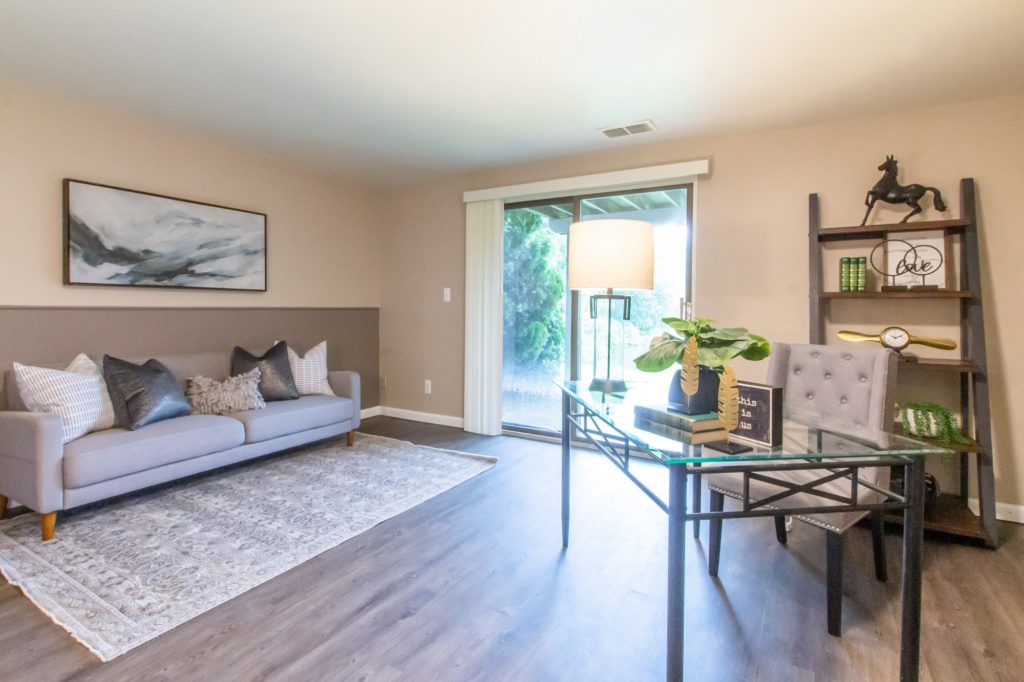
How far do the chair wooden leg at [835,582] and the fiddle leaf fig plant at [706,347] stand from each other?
721mm

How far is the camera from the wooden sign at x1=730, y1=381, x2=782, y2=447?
142cm

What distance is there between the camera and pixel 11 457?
2400mm

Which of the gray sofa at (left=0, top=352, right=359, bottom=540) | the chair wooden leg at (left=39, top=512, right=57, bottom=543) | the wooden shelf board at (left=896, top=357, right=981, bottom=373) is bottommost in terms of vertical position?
the chair wooden leg at (left=39, top=512, right=57, bottom=543)

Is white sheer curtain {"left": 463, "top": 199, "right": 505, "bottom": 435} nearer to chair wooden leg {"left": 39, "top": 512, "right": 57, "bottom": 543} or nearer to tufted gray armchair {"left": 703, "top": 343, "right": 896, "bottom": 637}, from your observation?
tufted gray armchair {"left": 703, "top": 343, "right": 896, "bottom": 637}

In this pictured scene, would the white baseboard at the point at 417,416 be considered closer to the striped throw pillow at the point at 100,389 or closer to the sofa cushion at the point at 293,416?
the sofa cushion at the point at 293,416

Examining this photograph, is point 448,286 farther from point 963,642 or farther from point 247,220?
point 963,642

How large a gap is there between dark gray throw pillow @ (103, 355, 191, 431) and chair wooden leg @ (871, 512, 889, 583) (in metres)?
3.63

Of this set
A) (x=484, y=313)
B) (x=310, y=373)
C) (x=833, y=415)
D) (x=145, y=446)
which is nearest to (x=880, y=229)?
(x=833, y=415)

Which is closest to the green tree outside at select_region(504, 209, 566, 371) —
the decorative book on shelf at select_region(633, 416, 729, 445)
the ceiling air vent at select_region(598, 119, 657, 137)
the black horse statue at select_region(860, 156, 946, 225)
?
the ceiling air vent at select_region(598, 119, 657, 137)

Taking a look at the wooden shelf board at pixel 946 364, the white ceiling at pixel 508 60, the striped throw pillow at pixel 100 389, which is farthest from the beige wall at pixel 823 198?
the striped throw pillow at pixel 100 389

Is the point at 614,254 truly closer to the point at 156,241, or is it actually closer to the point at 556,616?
the point at 556,616

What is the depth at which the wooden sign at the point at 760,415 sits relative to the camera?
1424 mm

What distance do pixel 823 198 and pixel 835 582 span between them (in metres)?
2.40

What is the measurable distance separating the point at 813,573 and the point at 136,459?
3328mm
